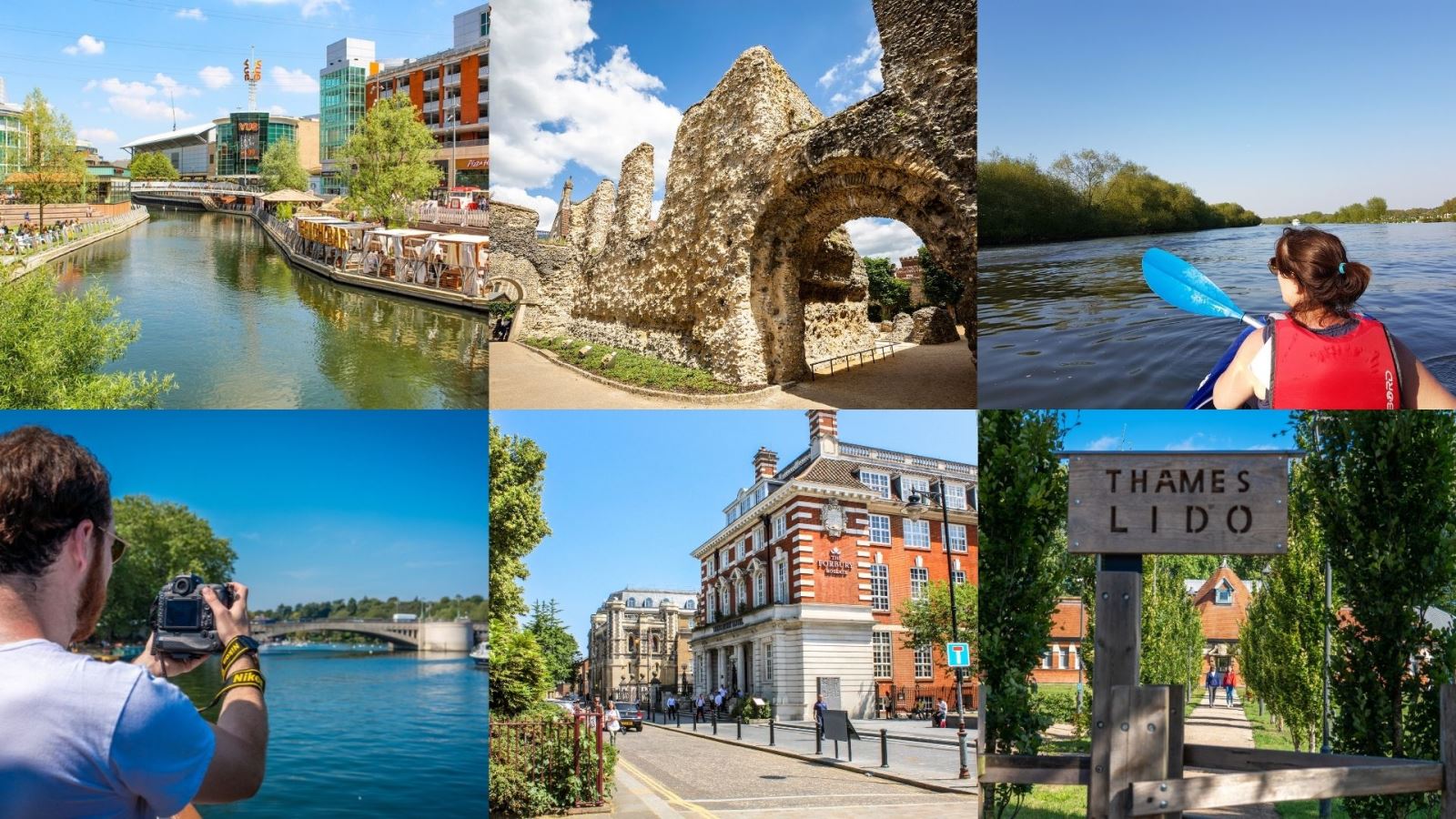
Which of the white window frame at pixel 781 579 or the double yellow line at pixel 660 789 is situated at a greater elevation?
the white window frame at pixel 781 579

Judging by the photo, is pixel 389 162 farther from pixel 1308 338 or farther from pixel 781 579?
pixel 1308 338

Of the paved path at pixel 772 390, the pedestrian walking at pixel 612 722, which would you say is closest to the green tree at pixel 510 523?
the pedestrian walking at pixel 612 722

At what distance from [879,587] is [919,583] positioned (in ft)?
1.21

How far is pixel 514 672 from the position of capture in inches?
242

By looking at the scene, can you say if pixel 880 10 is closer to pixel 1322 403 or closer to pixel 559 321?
pixel 1322 403

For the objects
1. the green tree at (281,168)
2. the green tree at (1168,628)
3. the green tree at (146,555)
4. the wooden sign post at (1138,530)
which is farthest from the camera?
the green tree at (1168,628)

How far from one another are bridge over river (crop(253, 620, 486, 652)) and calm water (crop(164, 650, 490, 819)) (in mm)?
275

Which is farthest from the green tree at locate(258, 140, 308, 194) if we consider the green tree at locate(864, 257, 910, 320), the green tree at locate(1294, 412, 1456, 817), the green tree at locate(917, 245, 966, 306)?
the green tree at locate(864, 257, 910, 320)

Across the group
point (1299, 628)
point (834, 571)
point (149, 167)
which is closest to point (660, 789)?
point (834, 571)

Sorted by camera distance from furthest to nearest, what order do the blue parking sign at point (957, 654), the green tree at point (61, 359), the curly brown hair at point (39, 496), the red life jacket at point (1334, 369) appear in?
the green tree at point (61, 359), the blue parking sign at point (957, 654), the red life jacket at point (1334, 369), the curly brown hair at point (39, 496)

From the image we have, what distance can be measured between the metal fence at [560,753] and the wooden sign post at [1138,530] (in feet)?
11.9

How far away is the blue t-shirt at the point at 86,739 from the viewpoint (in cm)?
158

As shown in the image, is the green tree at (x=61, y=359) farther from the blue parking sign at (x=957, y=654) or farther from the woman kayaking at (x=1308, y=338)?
the woman kayaking at (x=1308, y=338)

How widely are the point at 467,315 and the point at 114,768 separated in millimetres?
9358
